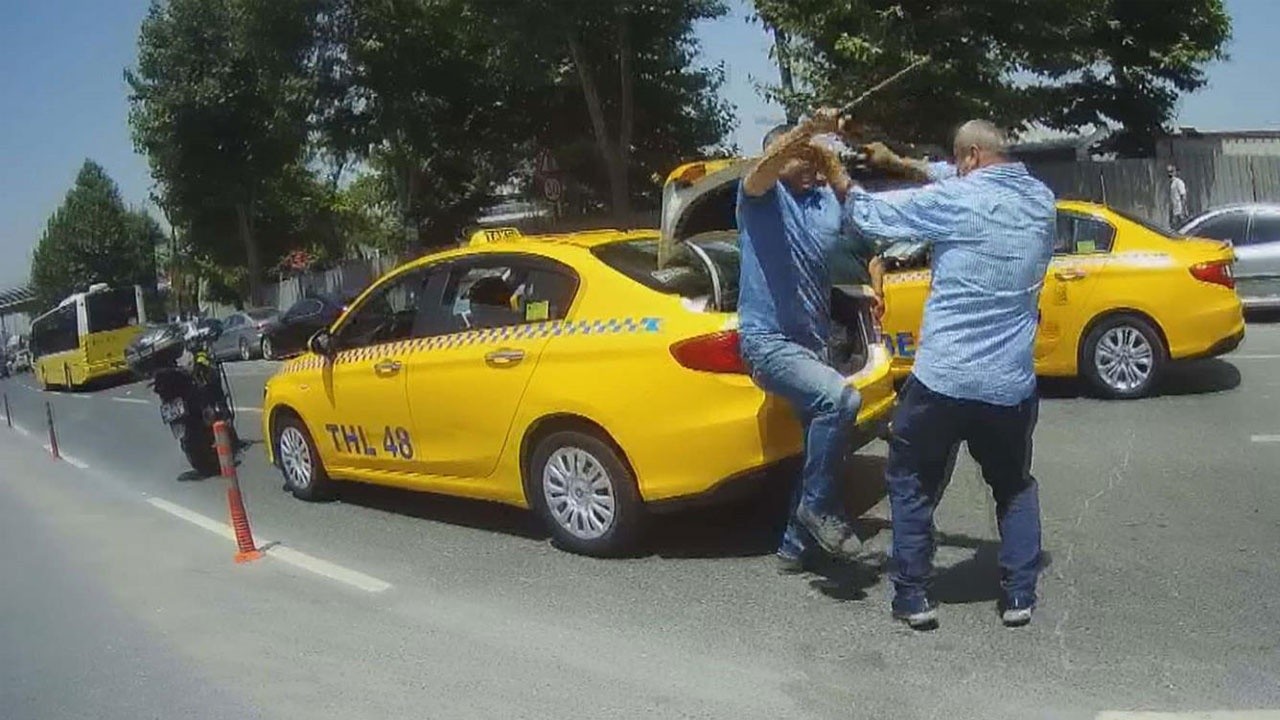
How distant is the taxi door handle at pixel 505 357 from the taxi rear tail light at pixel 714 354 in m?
1.08

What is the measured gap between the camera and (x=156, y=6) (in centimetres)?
3503

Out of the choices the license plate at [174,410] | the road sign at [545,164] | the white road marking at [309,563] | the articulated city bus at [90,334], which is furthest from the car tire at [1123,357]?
the articulated city bus at [90,334]

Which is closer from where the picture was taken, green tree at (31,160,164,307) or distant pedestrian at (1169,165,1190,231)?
distant pedestrian at (1169,165,1190,231)

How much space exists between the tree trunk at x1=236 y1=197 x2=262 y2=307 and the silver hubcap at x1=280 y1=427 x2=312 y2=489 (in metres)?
30.5

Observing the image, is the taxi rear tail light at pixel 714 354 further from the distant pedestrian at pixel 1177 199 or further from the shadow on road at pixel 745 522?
the distant pedestrian at pixel 1177 199

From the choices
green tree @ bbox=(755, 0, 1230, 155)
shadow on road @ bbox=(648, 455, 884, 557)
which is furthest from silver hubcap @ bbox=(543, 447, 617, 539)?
green tree @ bbox=(755, 0, 1230, 155)

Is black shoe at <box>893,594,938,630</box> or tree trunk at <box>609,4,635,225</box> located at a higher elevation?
tree trunk at <box>609,4,635,225</box>

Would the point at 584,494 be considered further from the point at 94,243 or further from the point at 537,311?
the point at 94,243

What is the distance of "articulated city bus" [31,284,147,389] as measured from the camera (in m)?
29.8

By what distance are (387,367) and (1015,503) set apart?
12.8ft

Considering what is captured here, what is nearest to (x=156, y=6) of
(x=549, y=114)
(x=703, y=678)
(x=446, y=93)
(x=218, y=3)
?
(x=218, y=3)

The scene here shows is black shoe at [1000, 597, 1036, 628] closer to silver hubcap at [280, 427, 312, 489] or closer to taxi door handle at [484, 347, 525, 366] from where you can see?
taxi door handle at [484, 347, 525, 366]

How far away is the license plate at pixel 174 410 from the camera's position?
11.1m

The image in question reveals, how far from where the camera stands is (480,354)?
265 inches
